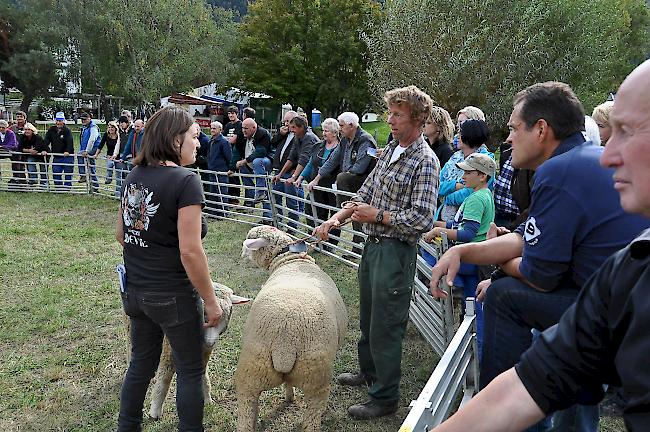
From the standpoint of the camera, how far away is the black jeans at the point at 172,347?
2.82 m

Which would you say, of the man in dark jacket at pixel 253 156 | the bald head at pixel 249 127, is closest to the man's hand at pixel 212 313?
the man in dark jacket at pixel 253 156

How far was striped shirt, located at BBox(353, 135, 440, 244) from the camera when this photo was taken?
3.32 meters

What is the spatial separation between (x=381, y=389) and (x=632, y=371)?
2.74 m

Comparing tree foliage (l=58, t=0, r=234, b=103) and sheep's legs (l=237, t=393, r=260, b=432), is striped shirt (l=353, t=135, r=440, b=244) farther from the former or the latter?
tree foliage (l=58, t=0, r=234, b=103)

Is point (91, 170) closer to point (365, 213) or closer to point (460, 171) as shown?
point (460, 171)

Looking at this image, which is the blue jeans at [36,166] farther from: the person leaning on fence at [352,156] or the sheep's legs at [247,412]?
the sheep's legs at [247,412]

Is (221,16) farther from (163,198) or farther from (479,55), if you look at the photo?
(163,198)

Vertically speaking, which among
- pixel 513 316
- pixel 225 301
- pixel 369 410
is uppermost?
pixel 513 316

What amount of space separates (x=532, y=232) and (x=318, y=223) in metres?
5.72

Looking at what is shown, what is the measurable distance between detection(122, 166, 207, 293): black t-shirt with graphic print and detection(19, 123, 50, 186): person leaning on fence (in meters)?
11.3

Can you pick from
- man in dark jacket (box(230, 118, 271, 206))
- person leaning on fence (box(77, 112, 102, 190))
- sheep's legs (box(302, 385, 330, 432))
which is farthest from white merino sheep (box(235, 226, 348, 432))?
person leaning on fence (box(77, 112, 102, 190))

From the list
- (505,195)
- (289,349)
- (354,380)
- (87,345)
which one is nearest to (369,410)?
(354,380)

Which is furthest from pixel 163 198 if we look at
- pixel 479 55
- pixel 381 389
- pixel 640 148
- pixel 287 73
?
pixel 287 73

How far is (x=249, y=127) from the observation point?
9656 mm
